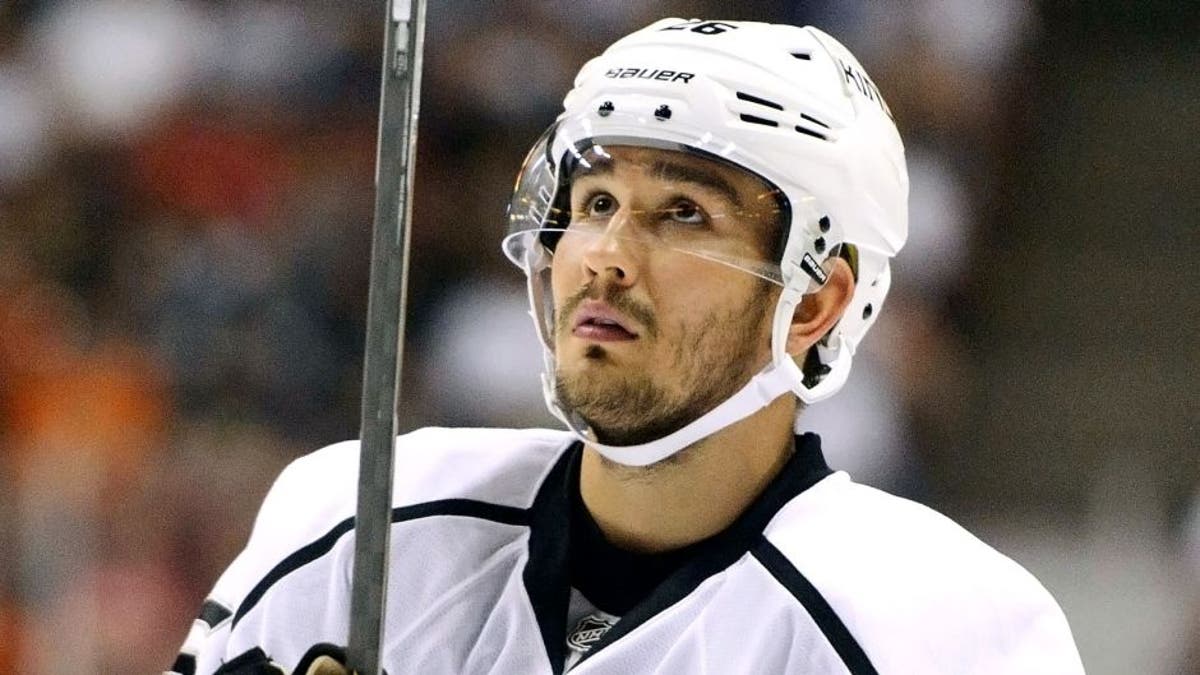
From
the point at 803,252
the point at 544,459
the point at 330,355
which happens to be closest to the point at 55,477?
the point at 330,355

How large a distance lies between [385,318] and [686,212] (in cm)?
41

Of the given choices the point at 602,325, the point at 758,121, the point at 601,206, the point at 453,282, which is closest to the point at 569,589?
the point at 602,325

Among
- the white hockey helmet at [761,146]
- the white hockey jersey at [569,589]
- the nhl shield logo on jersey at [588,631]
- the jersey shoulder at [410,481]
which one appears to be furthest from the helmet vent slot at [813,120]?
the nhl shield logo on jersey at [588,631]

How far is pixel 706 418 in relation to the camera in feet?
6.23

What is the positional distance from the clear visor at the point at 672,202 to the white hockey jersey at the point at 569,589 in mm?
238

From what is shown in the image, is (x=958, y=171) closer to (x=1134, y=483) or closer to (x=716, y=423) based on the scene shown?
(x=1134, y=483)

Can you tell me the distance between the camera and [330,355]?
13.5 ft

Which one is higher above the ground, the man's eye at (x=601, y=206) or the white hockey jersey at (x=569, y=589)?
the man's eye at (x=601, y=206)

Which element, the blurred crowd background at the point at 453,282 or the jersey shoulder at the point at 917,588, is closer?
the jersey shoulder at the point at 917,588

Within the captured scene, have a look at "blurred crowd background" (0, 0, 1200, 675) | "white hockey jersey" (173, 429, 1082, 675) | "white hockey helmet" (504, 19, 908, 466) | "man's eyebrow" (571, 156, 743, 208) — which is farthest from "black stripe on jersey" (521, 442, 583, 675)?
"blurred crowd background" (0, 0, 1200, 675)

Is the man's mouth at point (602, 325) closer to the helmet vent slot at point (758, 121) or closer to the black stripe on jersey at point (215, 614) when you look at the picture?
the helmet vent slot at point (758, 121)

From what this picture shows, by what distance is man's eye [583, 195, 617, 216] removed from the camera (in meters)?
1.92

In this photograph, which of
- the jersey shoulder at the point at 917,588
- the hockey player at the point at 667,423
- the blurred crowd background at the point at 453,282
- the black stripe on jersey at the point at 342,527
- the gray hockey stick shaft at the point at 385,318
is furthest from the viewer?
the blurred crowd background at the point at 453,282

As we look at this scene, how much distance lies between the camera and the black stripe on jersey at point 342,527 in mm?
1957
